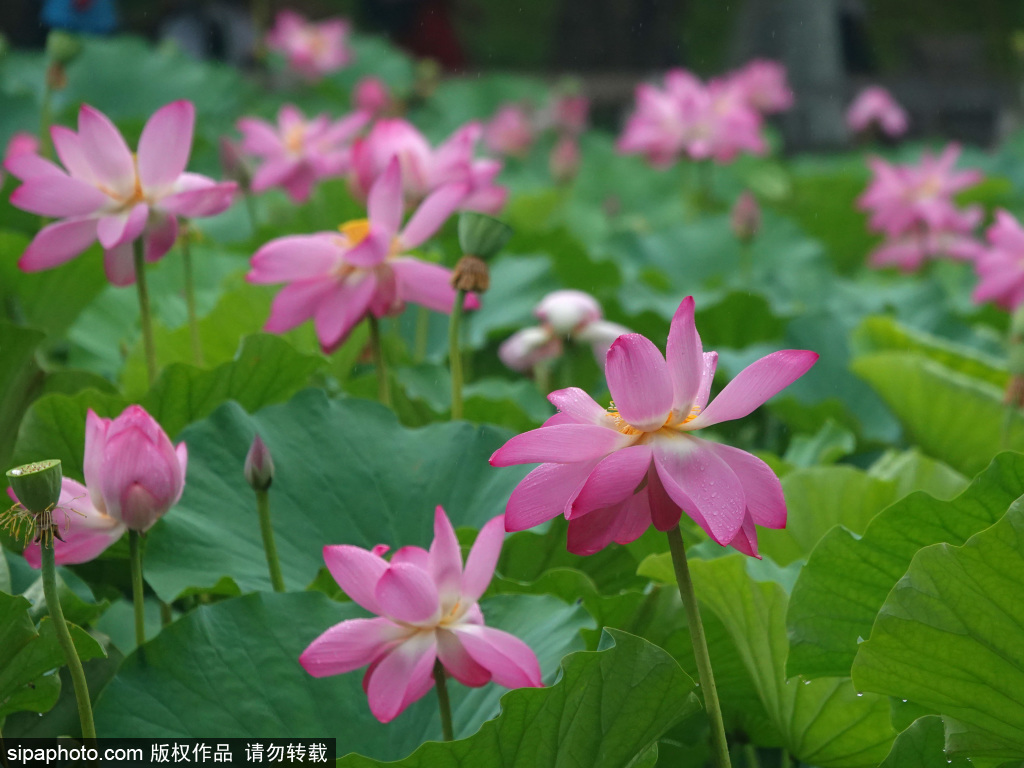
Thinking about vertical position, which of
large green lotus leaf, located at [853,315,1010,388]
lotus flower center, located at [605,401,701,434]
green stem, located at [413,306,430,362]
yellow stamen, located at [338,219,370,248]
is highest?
lotus flower center, located at [605,401,701,434]

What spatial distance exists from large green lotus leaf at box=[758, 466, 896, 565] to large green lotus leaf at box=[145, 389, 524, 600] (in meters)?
0.22

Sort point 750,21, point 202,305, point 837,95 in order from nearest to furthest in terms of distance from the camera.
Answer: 1. point 202,305
2. point 837,95
3. point 750,21

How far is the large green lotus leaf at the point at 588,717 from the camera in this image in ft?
1.71

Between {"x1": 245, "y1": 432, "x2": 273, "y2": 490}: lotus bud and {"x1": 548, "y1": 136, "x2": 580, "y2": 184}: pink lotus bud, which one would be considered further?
{"x1": 548, "y1": 136, "x2": 580, "y2": 184}: pink lotus bud

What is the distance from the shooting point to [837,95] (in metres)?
5.09

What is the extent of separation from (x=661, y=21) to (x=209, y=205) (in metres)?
6.74

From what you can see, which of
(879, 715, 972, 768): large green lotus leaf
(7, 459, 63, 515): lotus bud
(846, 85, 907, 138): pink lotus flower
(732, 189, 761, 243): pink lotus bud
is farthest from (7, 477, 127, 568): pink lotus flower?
(846, 85, 907, 138): pink lotus flower

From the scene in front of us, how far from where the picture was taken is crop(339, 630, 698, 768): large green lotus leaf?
522 millimetres

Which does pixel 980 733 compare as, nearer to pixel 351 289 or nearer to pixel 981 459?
pixel 351 289

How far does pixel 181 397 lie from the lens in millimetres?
855

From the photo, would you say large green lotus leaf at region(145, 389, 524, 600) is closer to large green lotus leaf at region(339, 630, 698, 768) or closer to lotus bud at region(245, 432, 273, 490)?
lotus bud at region(245, 432, 273, 490)

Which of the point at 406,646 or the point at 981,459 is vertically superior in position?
the point at 406,646

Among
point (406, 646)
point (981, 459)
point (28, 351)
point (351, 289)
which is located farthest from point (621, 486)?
point (981, 459)

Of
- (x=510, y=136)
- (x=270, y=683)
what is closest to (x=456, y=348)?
(x=270, y=683)
